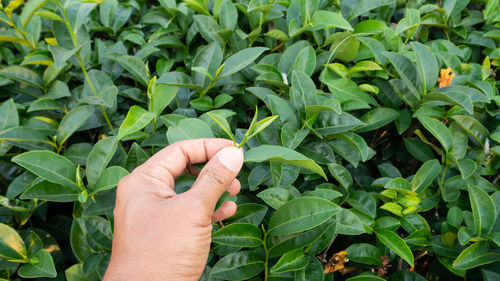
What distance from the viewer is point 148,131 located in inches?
50.5

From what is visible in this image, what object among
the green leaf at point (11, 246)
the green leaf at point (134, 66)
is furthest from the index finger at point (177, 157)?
the green leaf at point (11, 246)

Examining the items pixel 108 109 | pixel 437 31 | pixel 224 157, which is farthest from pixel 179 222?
pixel 437 31

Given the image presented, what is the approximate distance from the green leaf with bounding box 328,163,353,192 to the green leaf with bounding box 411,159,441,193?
22 centimetres

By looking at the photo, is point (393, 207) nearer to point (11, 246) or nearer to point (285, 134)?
point (285, 134)

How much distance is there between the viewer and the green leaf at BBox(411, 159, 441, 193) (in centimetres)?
117

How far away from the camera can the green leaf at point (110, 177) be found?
1060mm

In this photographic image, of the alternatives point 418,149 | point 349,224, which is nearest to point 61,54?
point 349,224

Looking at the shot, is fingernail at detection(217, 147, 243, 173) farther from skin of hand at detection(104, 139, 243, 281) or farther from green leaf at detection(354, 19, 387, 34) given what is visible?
green leaf at detection(354, 19, 387, 34)

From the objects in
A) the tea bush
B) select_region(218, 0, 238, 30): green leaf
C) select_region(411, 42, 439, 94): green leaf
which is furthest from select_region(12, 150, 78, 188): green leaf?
select_region(411, 42, 439, 94): green leaf

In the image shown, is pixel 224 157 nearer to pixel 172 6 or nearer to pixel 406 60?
pixel 406 60

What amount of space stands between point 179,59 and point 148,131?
18.4 inches

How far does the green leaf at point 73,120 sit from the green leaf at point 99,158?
206 millimetres

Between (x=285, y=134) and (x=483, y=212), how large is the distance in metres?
0.64

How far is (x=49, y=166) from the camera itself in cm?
108
